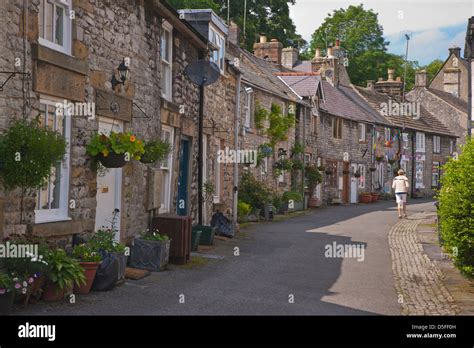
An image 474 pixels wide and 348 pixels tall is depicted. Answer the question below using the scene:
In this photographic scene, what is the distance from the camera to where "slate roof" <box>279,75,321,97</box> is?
3328cm

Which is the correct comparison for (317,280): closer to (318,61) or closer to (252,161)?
(252,161)

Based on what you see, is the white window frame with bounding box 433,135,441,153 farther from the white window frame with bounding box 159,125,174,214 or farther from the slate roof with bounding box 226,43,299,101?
the white window frame with bounding box 159,125,174,214

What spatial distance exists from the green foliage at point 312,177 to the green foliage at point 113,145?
22.8m

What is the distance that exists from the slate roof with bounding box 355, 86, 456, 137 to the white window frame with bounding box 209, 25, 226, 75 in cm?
2807

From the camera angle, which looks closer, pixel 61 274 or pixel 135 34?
pixel 61 274

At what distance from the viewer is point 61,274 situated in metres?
8.40

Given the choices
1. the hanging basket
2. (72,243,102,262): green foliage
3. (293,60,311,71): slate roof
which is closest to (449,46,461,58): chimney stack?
(293,60,311,71): slate roof

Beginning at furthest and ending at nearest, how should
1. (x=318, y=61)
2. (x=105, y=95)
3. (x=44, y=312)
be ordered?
(x=318, y=61) < (x=105, y=95) < (x=44, y=312)

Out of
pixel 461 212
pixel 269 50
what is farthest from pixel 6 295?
pixel 269 50

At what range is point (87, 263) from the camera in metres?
9.09

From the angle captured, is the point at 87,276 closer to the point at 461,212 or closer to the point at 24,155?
the point at 24,155

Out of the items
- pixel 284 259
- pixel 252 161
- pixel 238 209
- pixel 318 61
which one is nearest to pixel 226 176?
pixel 238 209

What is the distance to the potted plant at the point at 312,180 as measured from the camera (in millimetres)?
32719
